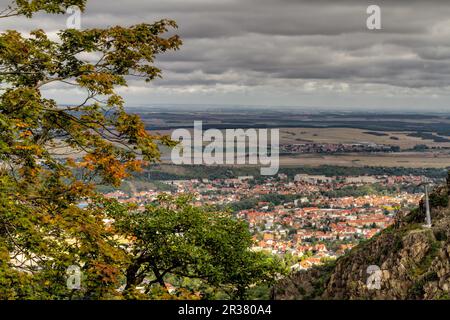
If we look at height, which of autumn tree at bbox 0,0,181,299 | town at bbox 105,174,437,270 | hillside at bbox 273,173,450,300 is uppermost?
autumn tree at bbox 0,0,181,299

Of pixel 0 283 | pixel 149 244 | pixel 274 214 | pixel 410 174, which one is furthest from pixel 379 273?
pixel 410 174

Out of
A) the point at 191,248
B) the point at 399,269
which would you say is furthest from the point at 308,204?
the point at 191,248

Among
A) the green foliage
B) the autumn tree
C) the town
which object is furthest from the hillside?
the town

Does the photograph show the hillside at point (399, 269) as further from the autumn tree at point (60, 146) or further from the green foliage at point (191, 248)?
the autumn tree at point (60, 146)

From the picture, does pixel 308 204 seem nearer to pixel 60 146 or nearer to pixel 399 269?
pixel 399 269

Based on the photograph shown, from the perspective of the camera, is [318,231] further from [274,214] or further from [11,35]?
[11,35]

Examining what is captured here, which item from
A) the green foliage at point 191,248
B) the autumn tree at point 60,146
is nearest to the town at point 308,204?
the green foliage at point 191,248

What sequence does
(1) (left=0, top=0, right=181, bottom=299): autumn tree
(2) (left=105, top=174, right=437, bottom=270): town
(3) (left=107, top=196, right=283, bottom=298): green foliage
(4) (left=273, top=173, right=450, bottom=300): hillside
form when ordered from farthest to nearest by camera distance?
(2) (left=105, top=174, right=437, bottom=270): town < (4) (left=273, top=173, right=450, bottom=300): hillside < (3) (left=107, top=196, right=283, bottom=298): green foliage < (1) (left=0, top=0, right=181, bottom=299): autumn tree

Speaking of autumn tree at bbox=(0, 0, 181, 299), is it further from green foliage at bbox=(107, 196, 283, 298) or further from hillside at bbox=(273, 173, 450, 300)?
hillside at bbox=(273, 173, 450, 300)
